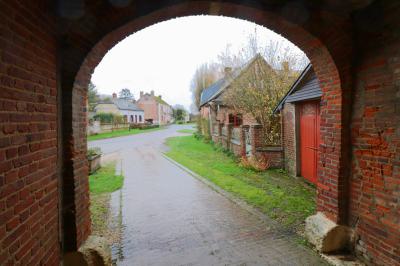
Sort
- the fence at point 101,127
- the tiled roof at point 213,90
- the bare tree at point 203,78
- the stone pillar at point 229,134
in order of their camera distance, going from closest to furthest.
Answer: the stone pillar at point 229,134 < the tiled roof at point 213,90 < the fence at point 101,127 < the bare tree at point 203,78

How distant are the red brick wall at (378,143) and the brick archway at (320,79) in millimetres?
185

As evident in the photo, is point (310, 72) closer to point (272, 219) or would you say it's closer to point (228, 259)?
point (272, 219)

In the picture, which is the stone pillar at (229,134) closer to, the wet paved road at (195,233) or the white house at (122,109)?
the wet paved road at (195,233)

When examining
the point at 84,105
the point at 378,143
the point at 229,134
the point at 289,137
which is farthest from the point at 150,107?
the point at 378,143

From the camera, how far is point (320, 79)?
172 inches

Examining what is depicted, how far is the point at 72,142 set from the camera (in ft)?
11.3

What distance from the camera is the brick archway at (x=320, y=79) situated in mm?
3410

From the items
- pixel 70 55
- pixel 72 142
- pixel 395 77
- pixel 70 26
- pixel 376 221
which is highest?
pixel 70 26

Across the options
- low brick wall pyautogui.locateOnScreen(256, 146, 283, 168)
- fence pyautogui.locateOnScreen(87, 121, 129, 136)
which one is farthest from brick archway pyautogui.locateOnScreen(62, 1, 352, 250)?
fence pyautogui.locateOnScreen(87, 121, 129, 136)

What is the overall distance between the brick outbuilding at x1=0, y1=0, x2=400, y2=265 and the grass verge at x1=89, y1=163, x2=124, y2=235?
6.02 ft

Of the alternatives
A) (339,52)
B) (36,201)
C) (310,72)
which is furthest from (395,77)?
(310,72)

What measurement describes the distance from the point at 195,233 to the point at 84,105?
9.61 ft

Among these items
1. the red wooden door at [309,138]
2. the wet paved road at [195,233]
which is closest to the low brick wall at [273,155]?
the red wooden door at [309,138]

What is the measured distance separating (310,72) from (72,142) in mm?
7265
